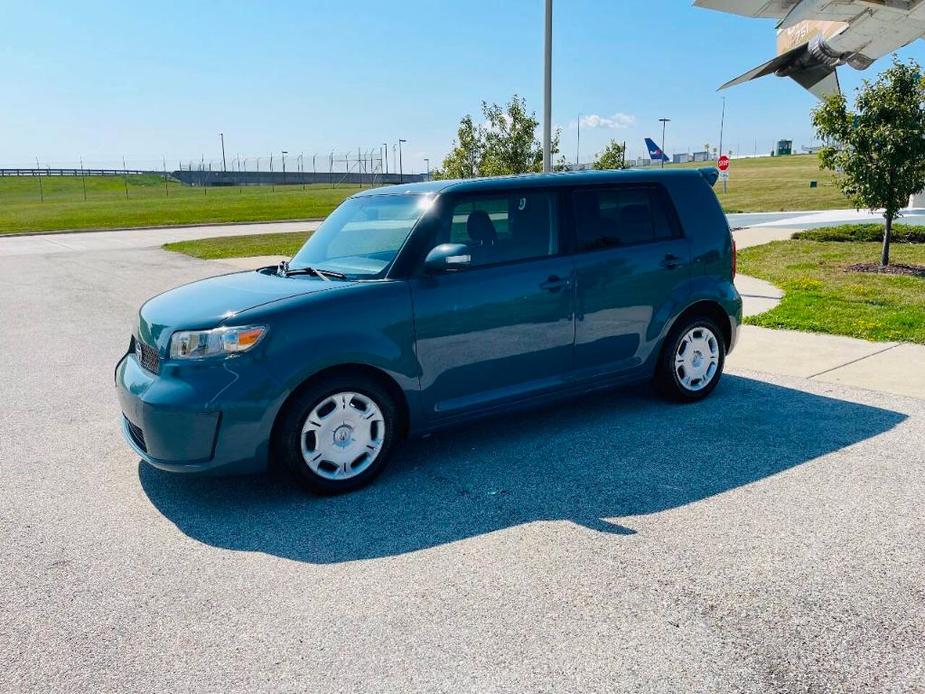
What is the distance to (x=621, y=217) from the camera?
17.9ft

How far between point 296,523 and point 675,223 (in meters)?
3.53

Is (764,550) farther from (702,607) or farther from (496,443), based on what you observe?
(496,443)

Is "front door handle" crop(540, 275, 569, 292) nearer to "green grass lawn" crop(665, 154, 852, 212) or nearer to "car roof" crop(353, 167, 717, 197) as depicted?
"car roof" crop(353, 167, 717, 197)

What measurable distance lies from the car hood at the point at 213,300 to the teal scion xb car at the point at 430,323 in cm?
2

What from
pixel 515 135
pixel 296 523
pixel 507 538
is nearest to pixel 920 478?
pixel 507 538

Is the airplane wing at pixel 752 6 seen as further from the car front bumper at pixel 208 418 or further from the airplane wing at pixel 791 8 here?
the car front bumper at pixel 208 418

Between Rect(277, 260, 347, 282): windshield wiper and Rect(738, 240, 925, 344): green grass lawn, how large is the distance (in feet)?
18.8

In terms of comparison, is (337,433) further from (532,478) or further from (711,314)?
(711,314)

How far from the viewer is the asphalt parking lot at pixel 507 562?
2797mm

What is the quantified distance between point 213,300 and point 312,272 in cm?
67

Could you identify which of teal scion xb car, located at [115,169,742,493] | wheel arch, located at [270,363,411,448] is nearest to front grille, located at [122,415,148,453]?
teal scion xb car, located at [115,169,742,493]

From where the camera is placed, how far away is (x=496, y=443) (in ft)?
16.9

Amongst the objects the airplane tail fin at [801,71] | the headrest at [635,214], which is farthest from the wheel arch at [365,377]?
the airplane tail fin at [801,71]

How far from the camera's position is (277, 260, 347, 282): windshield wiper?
470 centimetres
